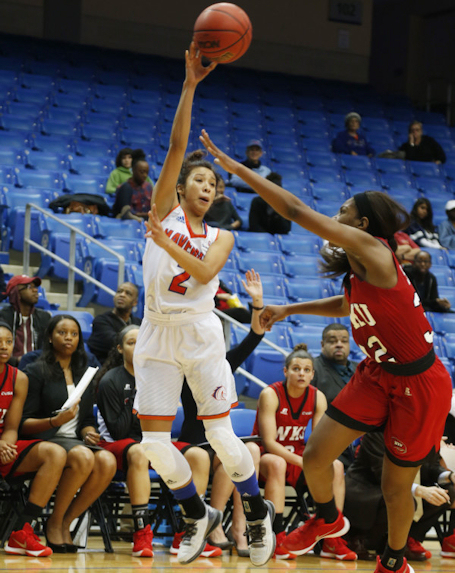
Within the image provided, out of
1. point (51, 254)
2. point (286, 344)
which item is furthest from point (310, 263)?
point (51, 254)

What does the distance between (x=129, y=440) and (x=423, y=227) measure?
6.13 meters

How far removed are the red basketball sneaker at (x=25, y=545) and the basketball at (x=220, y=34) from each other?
Answer: 305 centimetres

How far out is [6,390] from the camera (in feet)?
18.5

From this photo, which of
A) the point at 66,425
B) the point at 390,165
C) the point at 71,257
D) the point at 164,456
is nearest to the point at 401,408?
the point at 164,456

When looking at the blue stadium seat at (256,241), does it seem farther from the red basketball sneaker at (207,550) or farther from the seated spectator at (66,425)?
the red basketball sneaker at (207,550)

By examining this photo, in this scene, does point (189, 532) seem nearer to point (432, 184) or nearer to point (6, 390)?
point (6, 390)

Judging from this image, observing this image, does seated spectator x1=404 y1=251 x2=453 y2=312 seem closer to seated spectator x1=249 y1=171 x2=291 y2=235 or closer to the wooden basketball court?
seated spectator x1=249 y1=171 x2=291 y2=235

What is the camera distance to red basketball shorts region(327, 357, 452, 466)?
3.95 meters

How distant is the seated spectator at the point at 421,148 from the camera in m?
13.5

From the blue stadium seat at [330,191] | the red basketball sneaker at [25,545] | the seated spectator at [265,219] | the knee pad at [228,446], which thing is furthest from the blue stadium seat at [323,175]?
the knee pad at [228,446]

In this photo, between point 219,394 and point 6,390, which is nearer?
point 219,394

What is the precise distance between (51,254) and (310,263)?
311cm

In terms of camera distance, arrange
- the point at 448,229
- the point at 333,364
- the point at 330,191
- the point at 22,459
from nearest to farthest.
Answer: the point at 22,459 → the point at 333,364 → the point at 448,229 → the point at 330,191

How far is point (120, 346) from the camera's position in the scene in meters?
6.27
